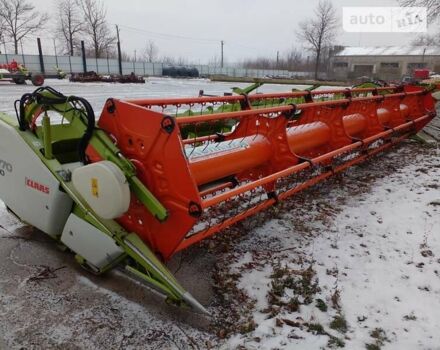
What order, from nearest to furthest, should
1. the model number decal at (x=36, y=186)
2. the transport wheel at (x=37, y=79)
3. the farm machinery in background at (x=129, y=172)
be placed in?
1. the farm machinery in background at (x=129, y=172)
2. the model number decal at (x=36, y=186)
3. the transport wheel at (x=37, y=79)

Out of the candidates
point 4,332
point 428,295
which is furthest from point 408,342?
point 4,332

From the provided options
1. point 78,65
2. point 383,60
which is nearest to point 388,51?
point 383,60

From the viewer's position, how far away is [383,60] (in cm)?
6738

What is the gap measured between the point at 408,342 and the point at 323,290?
681 mm

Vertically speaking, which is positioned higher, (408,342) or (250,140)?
(250,140)

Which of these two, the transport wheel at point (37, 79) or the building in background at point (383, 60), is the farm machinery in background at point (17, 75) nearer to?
the transport wheel at point (37, 79)

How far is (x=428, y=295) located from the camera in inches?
117

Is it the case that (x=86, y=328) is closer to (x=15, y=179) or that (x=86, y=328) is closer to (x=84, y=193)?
(x=84, y=193)

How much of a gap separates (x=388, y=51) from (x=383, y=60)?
10.4 feet

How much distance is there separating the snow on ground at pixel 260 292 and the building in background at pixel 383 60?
63723mm

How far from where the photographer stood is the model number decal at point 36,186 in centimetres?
300

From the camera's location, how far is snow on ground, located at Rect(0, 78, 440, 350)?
8.17 feet

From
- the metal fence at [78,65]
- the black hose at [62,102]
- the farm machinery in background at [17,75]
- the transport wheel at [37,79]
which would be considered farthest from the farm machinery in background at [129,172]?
the metal fence at [78,65]

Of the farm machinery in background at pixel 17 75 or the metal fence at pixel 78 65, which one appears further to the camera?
the metal fence at pixel 78 65
